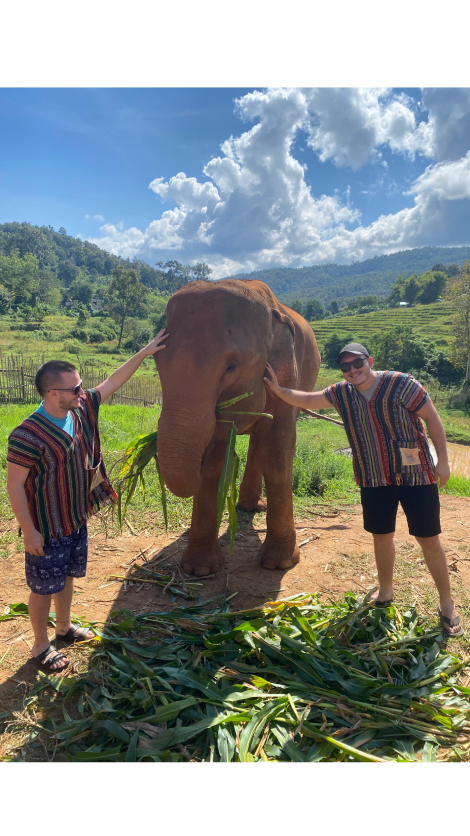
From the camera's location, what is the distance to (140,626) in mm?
3611

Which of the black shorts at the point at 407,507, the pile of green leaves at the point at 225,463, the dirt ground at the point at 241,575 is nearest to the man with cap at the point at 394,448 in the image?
the black shorts at the point at 407,507

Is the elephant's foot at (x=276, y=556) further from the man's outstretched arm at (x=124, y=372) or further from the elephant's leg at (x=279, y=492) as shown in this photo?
the man's outstretched arm at (x=124, y=372)

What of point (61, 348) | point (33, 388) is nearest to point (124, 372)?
point (33, 388)

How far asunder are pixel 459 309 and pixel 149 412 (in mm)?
25690

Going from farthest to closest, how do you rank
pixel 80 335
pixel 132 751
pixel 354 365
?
1. pixel 80 335
2. pixel 354 365
3. pixel 132 751

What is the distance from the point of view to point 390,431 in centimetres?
346

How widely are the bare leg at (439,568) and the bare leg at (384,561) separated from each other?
0.26m

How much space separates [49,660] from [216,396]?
2121 mm

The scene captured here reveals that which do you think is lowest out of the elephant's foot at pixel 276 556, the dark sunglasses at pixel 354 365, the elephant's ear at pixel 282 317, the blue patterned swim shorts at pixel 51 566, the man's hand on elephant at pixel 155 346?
the elephant's foot at pixel 276 556

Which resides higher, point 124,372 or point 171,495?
point 124,372

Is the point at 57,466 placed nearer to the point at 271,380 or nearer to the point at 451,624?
the point at 271,380

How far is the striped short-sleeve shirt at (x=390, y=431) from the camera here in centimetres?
341

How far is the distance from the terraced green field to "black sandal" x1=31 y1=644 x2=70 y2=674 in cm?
5000

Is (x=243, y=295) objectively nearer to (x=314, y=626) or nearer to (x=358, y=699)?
(x=314, y=626)
